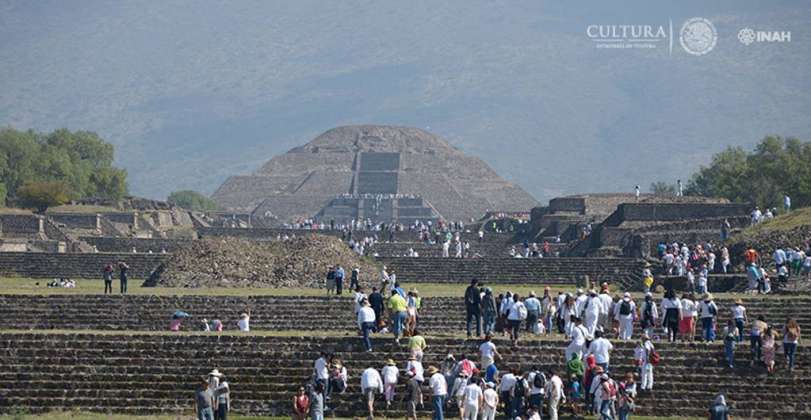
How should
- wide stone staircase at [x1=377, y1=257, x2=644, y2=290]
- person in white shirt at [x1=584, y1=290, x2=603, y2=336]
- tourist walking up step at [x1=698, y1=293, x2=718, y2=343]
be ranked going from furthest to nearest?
wide stone staircase at [x1=377, y1=257, x2=644, y2=290]
tourist walking up step at [x1=698, y1=293, x2=718, y2=343]
person in white shirt at [x1=584, y1=290, x2=603, y2=336]

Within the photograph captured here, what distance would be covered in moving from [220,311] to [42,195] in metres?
44.3

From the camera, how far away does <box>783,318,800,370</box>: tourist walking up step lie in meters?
26.6

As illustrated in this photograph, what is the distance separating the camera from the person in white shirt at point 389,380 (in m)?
25.7

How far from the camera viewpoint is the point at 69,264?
53281mm

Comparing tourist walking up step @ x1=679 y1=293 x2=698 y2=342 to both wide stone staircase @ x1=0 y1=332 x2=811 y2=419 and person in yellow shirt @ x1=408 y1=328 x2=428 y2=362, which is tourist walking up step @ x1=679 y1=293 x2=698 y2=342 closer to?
wide stone staircase @ x1=0 y1=332 x2=811 y2=419

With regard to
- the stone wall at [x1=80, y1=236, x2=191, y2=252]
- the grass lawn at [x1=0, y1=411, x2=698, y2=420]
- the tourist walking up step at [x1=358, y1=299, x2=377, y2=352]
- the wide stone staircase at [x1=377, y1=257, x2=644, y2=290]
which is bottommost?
the grass lawn at [x1=0, y1=411, x2=698, y2=420]

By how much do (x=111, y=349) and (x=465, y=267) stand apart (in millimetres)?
23627

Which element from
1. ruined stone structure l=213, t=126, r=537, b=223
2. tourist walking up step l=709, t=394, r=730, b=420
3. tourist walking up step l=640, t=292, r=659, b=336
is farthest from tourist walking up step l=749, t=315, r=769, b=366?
ruined stone structure l=213, t=126, r=537, b=223

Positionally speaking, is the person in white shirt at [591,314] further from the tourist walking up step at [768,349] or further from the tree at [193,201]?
the tree at [193,201]

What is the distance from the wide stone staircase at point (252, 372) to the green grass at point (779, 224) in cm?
1689

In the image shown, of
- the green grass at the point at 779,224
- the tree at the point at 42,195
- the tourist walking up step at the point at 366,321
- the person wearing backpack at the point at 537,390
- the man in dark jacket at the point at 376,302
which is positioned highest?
the tree at the point at 42,195

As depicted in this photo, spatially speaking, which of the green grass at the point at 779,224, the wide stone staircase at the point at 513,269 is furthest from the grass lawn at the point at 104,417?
the wide stone staircase at the point at 513,269

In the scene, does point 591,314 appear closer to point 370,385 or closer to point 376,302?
point 376,302

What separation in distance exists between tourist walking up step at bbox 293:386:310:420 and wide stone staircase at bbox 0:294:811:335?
7.94 metres
